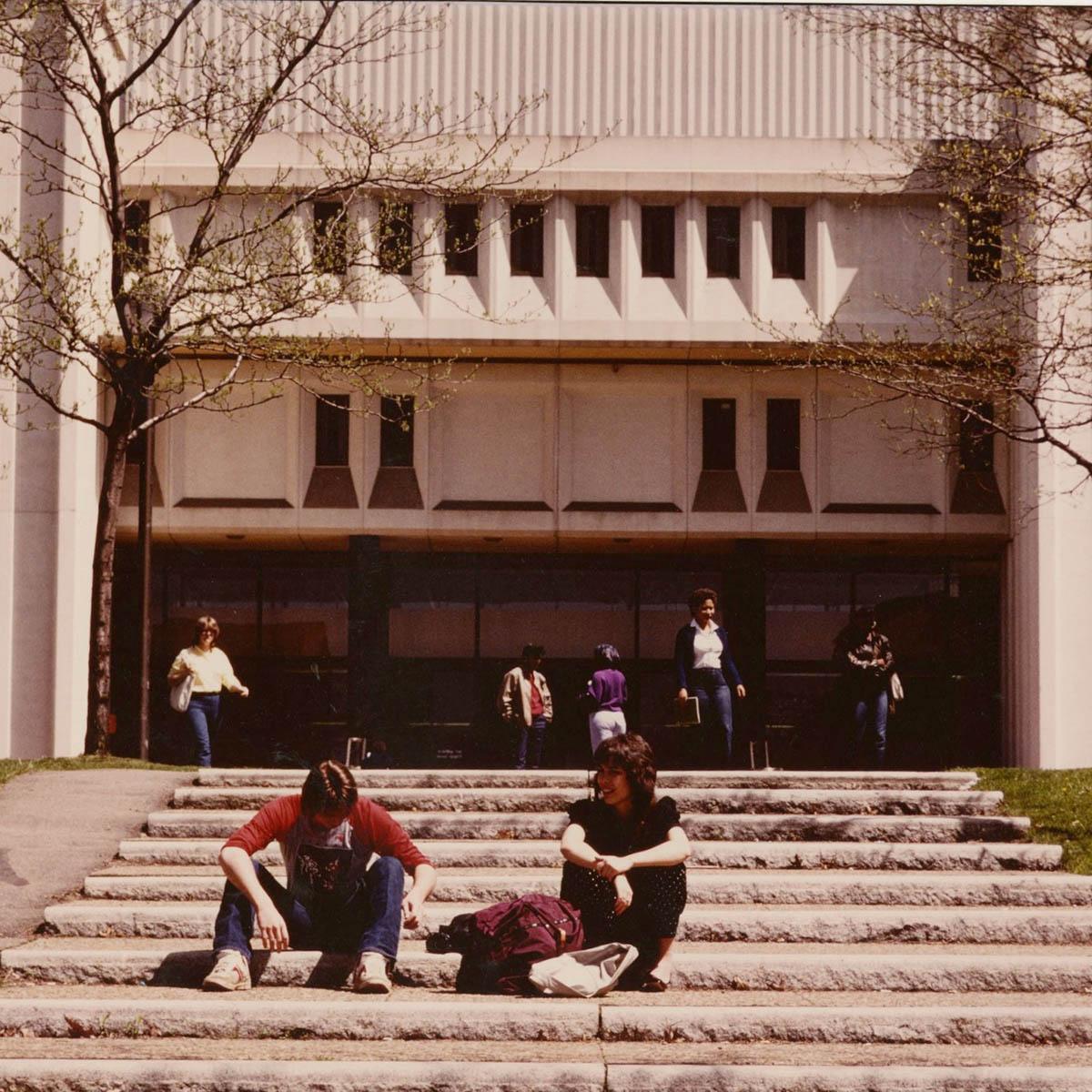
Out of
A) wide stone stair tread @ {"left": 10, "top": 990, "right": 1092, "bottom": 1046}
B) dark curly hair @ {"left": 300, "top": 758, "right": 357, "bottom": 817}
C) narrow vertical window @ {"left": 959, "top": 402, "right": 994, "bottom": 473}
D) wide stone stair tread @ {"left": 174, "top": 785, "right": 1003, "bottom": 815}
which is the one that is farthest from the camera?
narrow vertical window @ {"left": 959, "top": 402, "right": 994, "bottom": 473}

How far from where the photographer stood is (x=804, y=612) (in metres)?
23.7

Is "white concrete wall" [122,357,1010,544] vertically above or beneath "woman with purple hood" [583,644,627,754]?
above

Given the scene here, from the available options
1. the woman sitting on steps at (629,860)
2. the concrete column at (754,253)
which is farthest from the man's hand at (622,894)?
the concrete column at (754,253)

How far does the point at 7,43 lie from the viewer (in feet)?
51.9

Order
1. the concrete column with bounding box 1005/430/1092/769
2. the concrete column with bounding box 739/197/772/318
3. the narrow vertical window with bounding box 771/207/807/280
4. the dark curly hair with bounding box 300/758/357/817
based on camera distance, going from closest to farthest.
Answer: the dark curly hair with bounding box 300/758/357/817
the concrete column with bounding box 1005/430/1092/769
the concrete column with bounding box 739/197/772/318
the narrow vertical window with bounding box 771/207/807/280

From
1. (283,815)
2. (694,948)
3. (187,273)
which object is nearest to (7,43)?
(187,273)

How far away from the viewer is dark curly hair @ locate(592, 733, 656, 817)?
8.30 m

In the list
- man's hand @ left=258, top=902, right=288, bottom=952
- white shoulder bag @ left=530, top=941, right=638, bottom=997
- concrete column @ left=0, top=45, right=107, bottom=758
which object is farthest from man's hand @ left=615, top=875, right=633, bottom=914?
concrete column @ left=0, top=45, right=107, bottom=758

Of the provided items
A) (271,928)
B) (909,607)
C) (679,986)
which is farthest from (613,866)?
(909,607)

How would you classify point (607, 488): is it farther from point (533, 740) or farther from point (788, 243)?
point (533, 740)

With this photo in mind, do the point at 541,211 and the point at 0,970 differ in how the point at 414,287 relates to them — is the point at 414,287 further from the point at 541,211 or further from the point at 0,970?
the point at 0,970

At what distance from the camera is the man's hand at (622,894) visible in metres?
8.08

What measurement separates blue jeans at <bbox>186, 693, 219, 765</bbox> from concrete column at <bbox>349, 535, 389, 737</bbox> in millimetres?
6512

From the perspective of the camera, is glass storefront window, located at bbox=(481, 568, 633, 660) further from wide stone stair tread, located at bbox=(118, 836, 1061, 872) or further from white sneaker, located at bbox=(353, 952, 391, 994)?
white sneaker, located at bbox=(353, 952, 391, 994)
